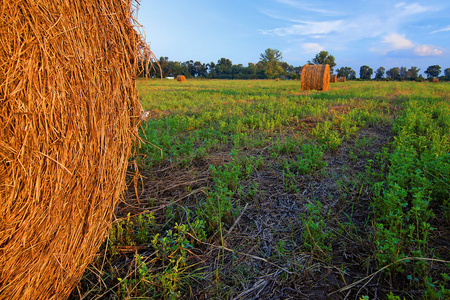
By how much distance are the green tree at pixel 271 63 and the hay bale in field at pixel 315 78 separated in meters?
76.7

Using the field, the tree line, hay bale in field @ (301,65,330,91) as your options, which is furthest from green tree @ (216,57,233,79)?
the field

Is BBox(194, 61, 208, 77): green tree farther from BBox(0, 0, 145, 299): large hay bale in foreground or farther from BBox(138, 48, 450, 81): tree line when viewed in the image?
BBox(0, 0, 145, 299): large hay bale in foreground

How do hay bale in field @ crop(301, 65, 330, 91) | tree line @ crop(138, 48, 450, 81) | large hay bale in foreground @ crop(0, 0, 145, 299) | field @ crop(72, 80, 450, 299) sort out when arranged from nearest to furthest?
large hay bale in foreground @ crop(0, 0, 145, 299), field @ crop(72, 80, 450, 299), hay bale in field @ crop(301, 65, 330, 91), tree line @ crop(138, 48, 450, 81)

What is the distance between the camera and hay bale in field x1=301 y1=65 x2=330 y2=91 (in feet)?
50.6

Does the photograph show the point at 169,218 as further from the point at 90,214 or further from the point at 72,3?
the point at 72,3

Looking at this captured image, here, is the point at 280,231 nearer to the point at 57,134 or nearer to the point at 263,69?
the point at 57,134

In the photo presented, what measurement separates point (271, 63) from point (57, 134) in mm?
100147

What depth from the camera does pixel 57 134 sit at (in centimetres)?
167

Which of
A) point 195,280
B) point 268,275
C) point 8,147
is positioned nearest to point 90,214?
point 8,147

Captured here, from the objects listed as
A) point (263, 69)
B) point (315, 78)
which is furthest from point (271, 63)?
point (315, 78)

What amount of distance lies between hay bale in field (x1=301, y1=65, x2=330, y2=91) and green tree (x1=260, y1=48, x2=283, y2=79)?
252ft

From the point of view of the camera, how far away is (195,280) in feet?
6.19

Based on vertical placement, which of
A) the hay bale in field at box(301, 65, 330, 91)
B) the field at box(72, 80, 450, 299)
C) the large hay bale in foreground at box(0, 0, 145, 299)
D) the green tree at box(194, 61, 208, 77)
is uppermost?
the green tree at box(194, 61, 208, 77)

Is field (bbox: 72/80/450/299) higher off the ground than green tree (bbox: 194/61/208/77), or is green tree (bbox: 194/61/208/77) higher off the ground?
green tree (bbox: 194/61/208/77)
